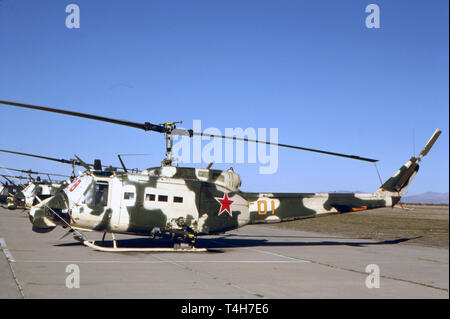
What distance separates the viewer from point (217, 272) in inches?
455

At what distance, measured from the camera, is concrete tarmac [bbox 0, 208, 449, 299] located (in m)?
8.90

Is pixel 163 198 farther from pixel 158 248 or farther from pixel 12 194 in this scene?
pixel 12 194

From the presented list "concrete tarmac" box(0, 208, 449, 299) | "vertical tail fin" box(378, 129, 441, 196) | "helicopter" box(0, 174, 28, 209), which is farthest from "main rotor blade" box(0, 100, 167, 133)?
"helicopter" box(0, 174, 28, 209)

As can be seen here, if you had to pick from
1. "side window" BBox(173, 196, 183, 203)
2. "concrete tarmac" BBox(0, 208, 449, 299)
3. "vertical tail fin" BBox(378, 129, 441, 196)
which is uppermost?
"vertical tail fin" BBox(378, 129, 441, 196)

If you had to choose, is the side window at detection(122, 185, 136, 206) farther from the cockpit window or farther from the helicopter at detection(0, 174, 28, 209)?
the helicopter at detection(0, 174, 28, 209)

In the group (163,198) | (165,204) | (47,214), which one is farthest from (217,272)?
(47,214)

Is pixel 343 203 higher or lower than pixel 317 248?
higher

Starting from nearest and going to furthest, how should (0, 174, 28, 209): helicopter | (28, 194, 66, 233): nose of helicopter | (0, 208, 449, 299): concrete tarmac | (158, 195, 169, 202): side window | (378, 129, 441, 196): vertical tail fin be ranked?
(0, 208, 449, 299): concrete tarmac, (28, 194, 66, 233): nose of helicopter, (158, 195, 169, 202): side window, (378, 129, 441, 196): vertical tail fin, (0, 174, 28, 209): helicopter

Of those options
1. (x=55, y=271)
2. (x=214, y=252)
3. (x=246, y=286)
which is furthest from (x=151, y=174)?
(x=246, y=286)

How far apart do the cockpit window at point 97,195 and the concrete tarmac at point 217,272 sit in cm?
186

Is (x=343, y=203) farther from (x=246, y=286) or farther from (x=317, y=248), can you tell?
(x=246, y=286)

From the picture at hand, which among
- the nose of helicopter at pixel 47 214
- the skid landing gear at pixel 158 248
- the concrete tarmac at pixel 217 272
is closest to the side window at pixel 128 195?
the skid landing gear at pixel 158 248
